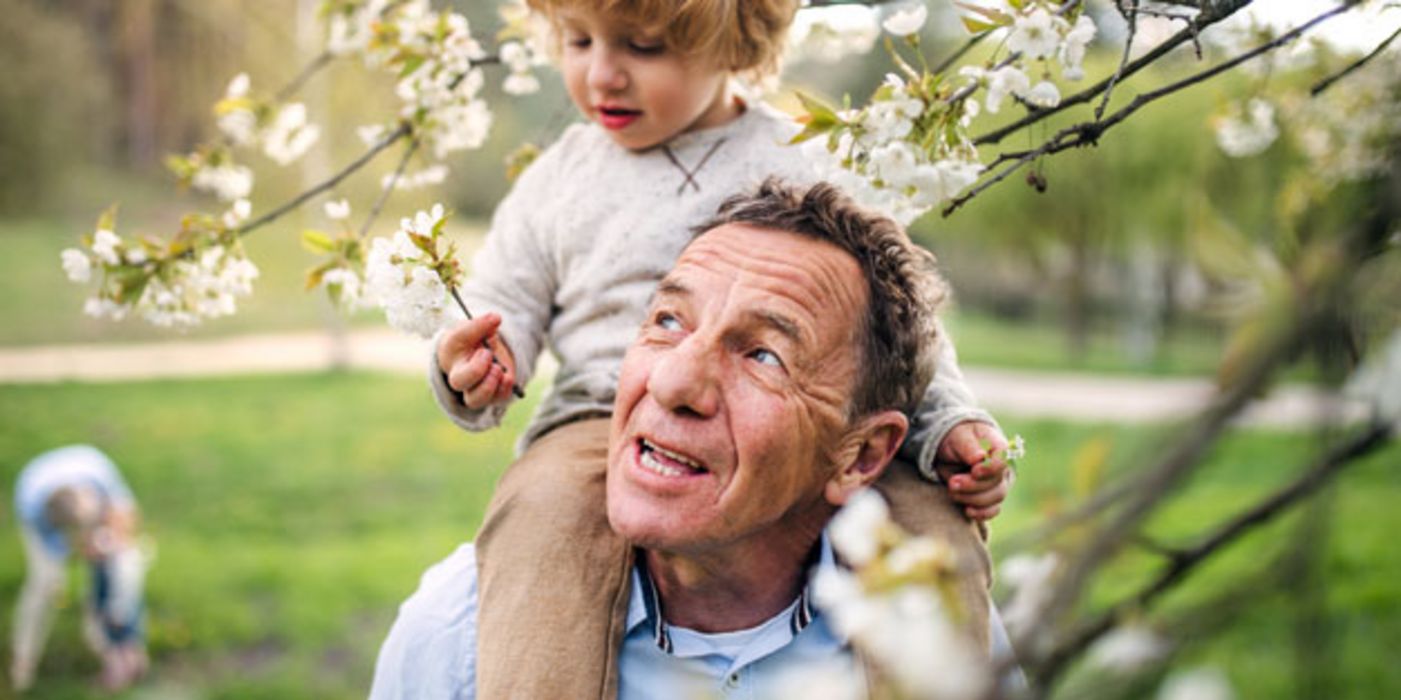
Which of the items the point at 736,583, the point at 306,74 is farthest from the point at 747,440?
the point at 306,74

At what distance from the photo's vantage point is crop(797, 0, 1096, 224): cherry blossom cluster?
150 centimetres

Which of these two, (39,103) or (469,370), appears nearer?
(469,370)

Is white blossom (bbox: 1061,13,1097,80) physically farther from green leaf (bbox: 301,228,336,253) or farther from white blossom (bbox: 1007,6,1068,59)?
green leaf (bbox: 301,228,336,253)

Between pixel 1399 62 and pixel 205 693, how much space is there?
20.0 ft

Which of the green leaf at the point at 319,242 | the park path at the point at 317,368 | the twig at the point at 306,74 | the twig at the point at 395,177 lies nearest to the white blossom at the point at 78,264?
the green leaf at the point at 319,242

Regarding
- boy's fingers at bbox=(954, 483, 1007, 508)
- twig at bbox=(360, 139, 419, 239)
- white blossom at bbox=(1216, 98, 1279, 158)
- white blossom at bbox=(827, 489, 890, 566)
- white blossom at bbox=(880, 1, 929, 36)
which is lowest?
white blossom at bbox=(1216, 98, 1279, 158)

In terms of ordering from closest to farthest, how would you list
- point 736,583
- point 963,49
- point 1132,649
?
point 1132,649, point 963,49, point 736,583

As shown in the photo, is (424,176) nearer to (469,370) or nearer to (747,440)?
(469,370)

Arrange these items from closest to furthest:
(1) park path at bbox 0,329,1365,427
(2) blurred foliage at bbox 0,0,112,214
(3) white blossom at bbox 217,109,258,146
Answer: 1. (3) white blossom at bbox 217,109,258,146
2. (1) park path at bbox 0,329,1365,427
3. (2) blurred foliage at bbox 0,0,112,214

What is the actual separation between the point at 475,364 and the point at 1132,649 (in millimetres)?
1309

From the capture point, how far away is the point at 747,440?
185 cm

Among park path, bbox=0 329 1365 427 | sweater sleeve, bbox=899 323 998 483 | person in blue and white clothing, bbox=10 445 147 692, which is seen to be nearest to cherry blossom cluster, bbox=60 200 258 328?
sweater sleeve, bbox=899 323 998 483

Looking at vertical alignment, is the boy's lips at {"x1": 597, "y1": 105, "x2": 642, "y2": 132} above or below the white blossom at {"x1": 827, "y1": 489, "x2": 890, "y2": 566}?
below

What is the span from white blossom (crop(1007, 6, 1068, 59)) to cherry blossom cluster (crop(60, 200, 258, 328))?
4.79 feet
